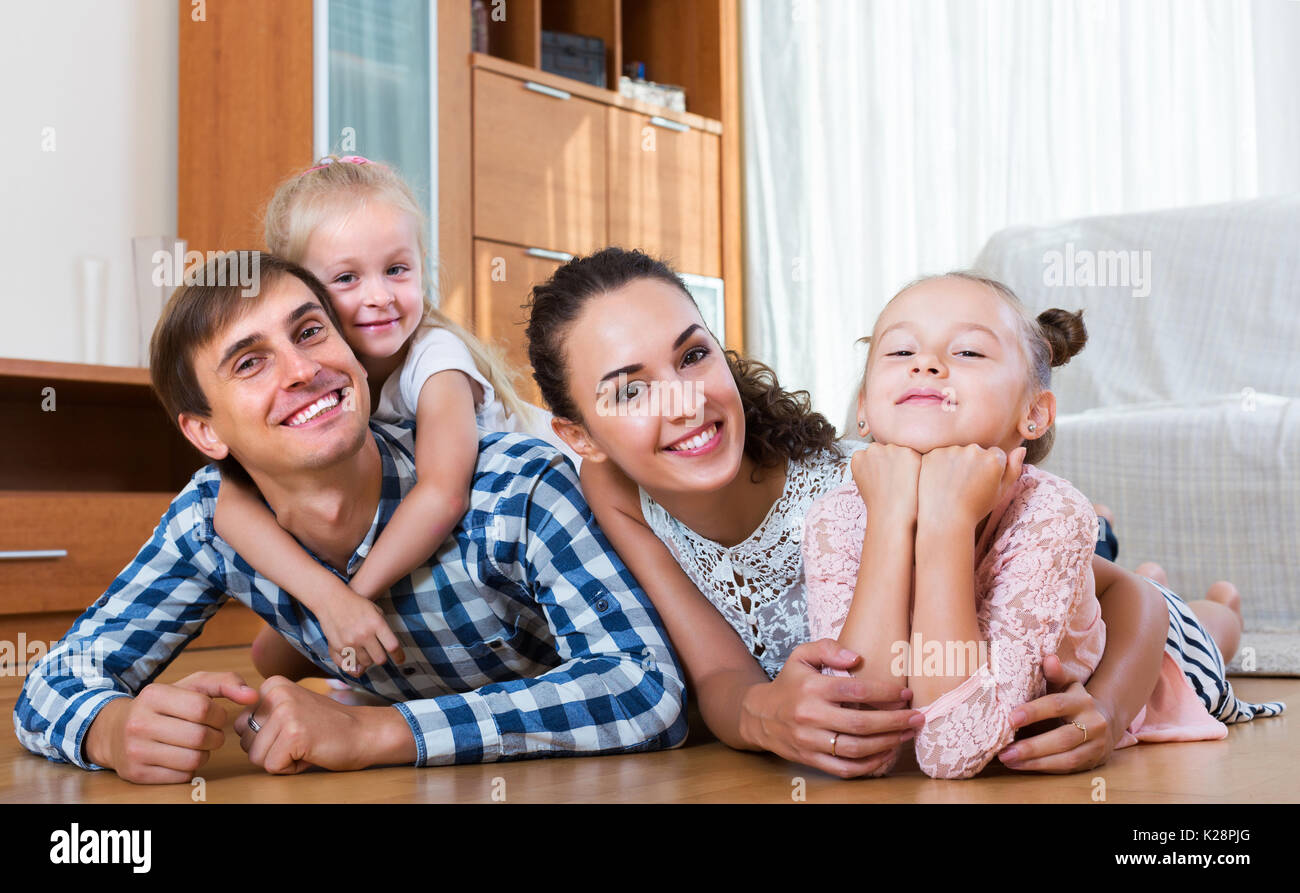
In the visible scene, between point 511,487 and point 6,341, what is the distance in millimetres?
2356

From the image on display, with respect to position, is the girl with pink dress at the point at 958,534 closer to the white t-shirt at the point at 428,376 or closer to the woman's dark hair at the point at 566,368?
the woman's dark hair at the point at 566,368

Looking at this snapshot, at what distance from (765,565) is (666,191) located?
3.12m

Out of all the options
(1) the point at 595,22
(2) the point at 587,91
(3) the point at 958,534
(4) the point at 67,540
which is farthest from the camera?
(1) the point at 595,22

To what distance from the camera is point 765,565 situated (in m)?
1.42

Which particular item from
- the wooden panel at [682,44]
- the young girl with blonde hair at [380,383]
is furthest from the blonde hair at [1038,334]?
the wooden panel at [682,44]

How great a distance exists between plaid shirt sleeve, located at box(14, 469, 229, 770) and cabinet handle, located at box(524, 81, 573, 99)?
2.67m

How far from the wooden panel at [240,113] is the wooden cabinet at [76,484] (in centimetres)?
55

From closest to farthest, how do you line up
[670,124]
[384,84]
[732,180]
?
[384,84]
[670,124]
[732,180]

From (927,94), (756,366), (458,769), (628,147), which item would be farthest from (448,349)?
(927,94)

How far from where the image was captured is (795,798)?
3.37 feet

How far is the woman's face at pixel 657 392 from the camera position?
1.29m

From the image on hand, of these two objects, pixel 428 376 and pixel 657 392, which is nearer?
pixel 657 392

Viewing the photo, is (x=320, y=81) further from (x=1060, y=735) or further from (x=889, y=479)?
(x=1060, y=735)

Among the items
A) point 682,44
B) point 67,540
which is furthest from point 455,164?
point 67,540
